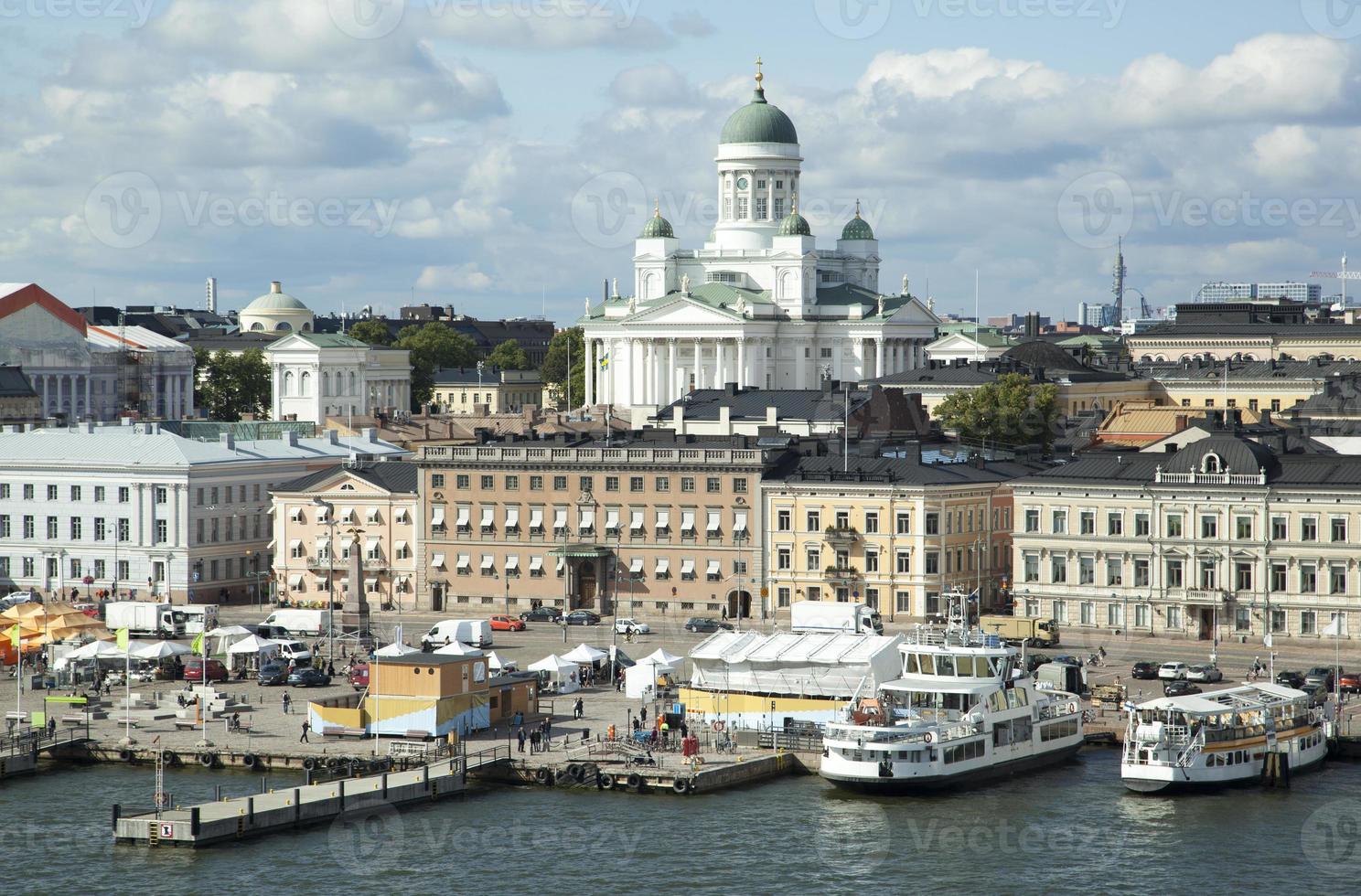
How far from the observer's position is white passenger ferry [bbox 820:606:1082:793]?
58969 mm

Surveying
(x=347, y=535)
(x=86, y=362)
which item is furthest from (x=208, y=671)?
(x=86, y=362)

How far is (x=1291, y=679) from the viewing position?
229 feet

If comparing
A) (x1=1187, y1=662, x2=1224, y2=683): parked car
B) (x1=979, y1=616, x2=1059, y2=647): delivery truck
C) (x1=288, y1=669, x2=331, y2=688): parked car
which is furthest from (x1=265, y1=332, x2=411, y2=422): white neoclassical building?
(x1=1187, y1=662, x2=1224, y2=683): parked car

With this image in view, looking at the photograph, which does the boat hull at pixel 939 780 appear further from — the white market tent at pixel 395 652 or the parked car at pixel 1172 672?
the white market tent at pixel 395 652

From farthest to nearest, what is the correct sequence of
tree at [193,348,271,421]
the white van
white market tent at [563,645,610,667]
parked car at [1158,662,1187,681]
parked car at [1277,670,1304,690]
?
tree at [193,348,271,421] < the white van < white market tent at [563,645,610,667] < parked car at [1158,662,1187,681] < parked car at [1277,670,1304,690]

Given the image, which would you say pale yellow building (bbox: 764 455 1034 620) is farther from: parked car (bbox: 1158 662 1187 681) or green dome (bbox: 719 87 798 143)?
green dome (bbox: 719 87 798 143)

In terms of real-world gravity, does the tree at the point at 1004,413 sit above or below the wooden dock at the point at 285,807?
above

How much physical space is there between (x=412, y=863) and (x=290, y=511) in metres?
44.5

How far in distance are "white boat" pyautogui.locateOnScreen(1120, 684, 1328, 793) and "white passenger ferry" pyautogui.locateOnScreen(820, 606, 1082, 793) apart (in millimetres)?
2466

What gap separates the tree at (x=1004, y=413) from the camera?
12100cm

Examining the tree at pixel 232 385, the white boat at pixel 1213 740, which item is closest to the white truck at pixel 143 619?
the white boat at pixel 1213 740

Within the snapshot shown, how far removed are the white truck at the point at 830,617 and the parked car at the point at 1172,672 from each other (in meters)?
8.32

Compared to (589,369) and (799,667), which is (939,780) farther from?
(589,369)

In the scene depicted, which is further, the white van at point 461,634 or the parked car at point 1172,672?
the white van at point 461,634
